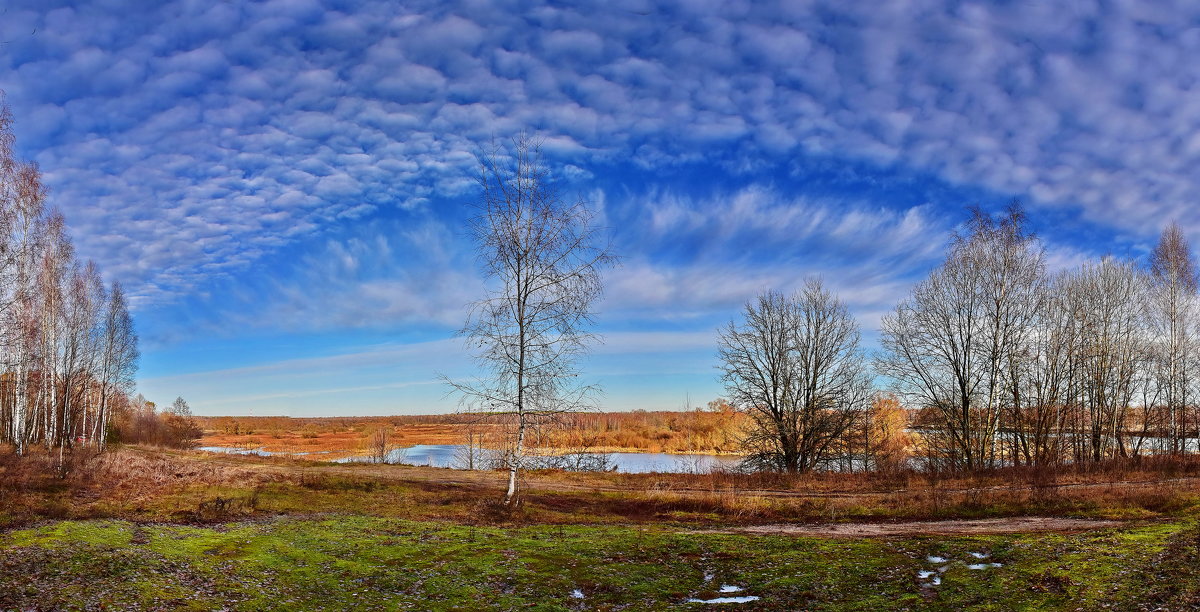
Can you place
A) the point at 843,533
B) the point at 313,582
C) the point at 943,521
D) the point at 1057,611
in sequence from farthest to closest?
1. the point at 943,521
2. the point at 843,533
3. the point at 313,582
4. the point at 1057,611

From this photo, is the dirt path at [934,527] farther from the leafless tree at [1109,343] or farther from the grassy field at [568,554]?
the leafless tree at [1109,343]

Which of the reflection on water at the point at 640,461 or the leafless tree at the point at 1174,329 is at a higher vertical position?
the leafless tree at the point at 1174,329

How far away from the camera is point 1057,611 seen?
784cm

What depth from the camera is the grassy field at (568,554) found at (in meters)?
8.61

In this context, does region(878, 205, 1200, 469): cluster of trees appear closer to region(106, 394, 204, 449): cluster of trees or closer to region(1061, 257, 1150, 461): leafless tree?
region(1061, 257, 1150, 461): leafless tree

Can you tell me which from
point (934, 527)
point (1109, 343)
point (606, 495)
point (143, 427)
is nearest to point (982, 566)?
point (934, 527)

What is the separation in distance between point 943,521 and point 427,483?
69.3 feet

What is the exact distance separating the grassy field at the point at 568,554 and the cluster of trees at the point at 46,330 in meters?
8.21

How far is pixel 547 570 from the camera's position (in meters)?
10.8

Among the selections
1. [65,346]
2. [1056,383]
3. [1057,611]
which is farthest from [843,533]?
[65,346]

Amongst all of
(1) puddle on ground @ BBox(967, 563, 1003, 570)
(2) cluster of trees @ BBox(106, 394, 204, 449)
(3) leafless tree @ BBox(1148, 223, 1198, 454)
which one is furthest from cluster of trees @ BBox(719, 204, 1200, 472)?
(2) cluster of trees @ BBox(106, 394, 204, 449)

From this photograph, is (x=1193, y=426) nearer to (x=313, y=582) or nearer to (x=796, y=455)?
(x=796, y=455)

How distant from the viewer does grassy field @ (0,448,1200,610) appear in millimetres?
8609

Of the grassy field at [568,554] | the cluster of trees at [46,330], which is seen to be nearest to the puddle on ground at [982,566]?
the grassy field at [568,554]
